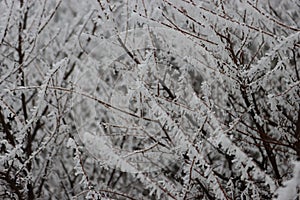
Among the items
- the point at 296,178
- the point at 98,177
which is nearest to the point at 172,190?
the point at 296,178

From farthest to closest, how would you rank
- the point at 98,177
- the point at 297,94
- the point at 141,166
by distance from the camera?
the point at 98,177 → the point at 141,166 → the point at 297,94

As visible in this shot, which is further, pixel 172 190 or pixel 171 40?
pixel 171 40

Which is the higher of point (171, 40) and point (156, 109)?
point (171, 40)

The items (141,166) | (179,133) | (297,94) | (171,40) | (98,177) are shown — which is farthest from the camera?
(98,177)

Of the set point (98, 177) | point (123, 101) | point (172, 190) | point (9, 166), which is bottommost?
point (98, 177)

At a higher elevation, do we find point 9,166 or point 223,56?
point 223,56

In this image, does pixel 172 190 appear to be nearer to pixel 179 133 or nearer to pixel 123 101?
pixel 179 133

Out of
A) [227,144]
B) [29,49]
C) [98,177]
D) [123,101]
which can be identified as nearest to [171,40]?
[123,101]

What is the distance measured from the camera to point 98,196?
184cm

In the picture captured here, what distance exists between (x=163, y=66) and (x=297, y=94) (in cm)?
97

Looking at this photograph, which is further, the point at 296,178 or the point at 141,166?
the point at 141,166

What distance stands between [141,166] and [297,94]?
108cm

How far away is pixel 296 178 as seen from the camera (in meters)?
1.12

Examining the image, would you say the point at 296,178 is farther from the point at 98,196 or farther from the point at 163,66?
the point at 163,66
